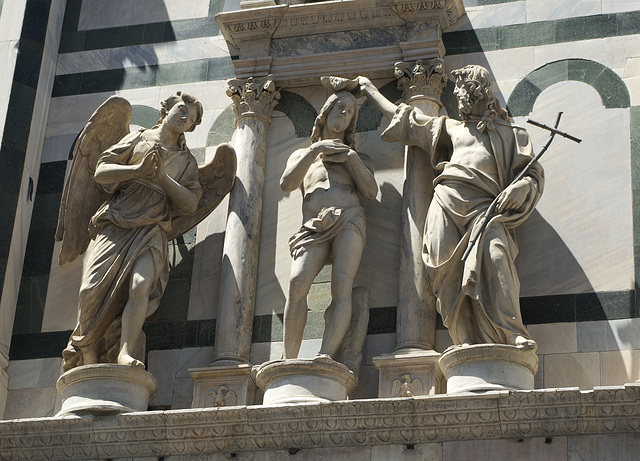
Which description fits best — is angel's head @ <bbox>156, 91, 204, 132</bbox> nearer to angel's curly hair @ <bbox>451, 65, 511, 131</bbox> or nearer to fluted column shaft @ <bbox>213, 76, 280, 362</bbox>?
fluted column shaft @ <bbox>213, 76, 280, 362</bbox>

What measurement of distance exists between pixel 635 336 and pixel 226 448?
292 centimetres

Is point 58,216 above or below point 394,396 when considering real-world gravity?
above

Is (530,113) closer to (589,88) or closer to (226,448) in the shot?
(589,88)

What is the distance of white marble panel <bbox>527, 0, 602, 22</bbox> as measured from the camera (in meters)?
11.9

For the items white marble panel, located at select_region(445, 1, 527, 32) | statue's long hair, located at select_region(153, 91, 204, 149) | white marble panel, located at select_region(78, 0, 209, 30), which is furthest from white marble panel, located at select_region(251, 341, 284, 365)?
white marble panel, located at select_region(78, 0, 209, 30)

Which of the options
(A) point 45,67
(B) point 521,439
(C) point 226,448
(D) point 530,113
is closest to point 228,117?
(A) point 45,67

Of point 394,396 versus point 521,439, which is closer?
point 521,439

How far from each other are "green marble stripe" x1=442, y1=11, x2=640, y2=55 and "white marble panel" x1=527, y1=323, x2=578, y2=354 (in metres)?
2.42

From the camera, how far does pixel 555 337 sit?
1066 centimetres

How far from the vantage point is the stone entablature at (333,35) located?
39.2 ft

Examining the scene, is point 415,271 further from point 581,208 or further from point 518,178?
point 581,208

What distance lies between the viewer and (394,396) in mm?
10570

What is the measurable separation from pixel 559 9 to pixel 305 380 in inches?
149

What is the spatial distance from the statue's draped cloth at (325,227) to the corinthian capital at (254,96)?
1.43 meters
